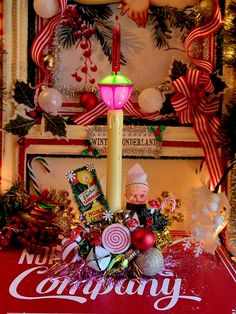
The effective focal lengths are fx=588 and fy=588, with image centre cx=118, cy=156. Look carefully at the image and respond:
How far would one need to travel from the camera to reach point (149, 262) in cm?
138

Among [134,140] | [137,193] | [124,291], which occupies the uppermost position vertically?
[134,140]

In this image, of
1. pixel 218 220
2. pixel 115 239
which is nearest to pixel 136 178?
pixel 115 239

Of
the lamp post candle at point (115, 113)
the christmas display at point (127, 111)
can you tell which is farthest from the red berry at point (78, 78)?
the lamp post candle at point (115, 113)

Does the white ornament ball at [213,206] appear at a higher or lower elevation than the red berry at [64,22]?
lower

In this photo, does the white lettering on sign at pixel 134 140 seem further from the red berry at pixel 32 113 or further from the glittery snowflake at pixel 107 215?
the glittery snowflake at pixel 107 215

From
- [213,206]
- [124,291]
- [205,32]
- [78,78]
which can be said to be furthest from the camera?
[78,78]

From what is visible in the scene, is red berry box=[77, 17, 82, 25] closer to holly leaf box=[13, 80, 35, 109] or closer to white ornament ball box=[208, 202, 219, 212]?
holly leaf box=[13, 80, 35, 109]

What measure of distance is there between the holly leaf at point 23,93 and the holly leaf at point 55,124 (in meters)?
0.06

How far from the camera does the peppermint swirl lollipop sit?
139 centimetres

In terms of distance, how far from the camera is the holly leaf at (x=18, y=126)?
177 centimetres

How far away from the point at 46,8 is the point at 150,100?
401mm

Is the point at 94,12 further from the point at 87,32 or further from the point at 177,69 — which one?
the point at 177,69

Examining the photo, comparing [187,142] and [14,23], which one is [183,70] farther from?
[14,23]

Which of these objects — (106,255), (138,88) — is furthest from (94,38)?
(106,255)
